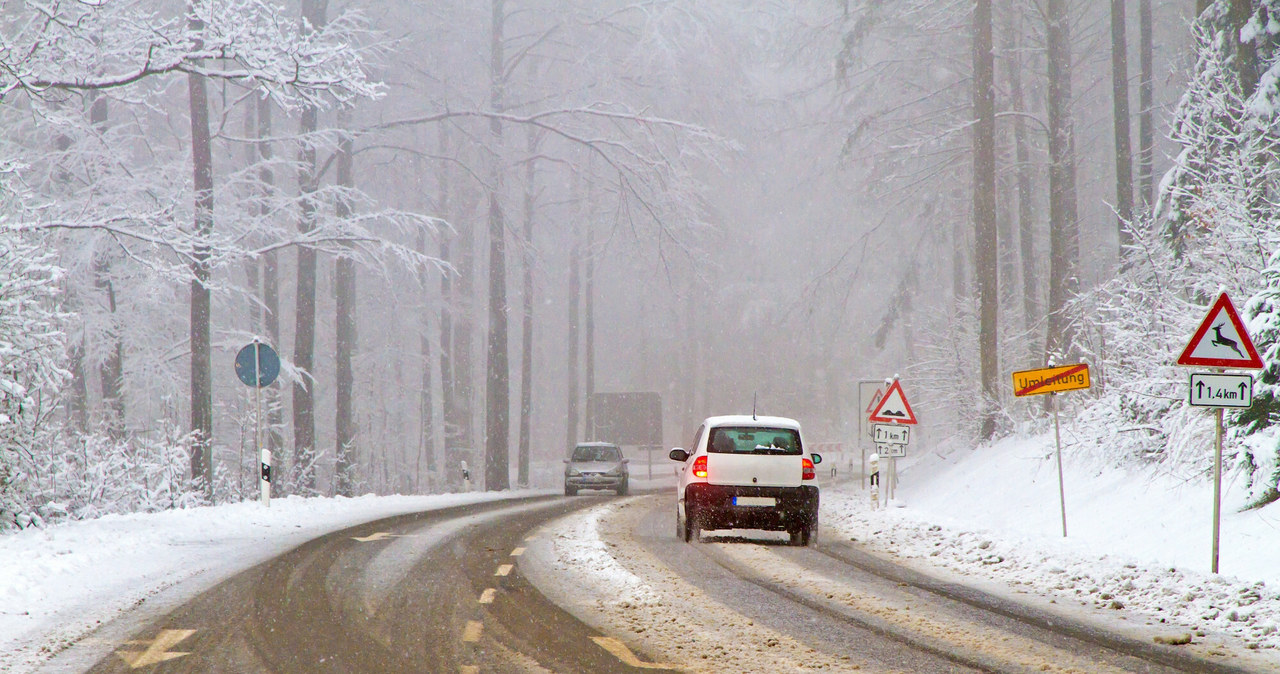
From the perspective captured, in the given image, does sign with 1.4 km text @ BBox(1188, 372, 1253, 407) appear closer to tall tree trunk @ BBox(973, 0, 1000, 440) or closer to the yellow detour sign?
the yellow detour sign

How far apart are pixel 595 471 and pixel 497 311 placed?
604 cm

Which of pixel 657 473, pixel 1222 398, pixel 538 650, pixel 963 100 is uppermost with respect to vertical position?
pixel 963 100

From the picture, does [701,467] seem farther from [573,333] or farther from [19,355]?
→ [573,333]

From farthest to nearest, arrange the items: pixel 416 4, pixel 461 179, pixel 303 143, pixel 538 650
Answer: pixel 461 179 < pixel 416 4 < pixel 303 143 < pixel 538 650

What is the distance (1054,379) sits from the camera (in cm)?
1373

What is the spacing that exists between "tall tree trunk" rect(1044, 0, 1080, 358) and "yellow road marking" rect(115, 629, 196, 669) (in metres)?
20.6

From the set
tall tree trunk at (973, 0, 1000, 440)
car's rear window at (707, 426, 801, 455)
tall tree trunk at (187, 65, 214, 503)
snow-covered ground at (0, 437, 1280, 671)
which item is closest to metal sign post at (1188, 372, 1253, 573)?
snow-covered ground at (0, 437, 1280, 671)

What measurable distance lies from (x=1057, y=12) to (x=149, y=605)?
2541 centimetres

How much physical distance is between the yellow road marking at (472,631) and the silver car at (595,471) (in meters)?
21.2

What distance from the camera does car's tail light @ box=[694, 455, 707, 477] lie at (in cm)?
1397

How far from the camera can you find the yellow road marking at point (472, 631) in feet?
24.3

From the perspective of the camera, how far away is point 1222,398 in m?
9.93

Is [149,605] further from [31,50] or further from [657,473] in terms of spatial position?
[657,473]

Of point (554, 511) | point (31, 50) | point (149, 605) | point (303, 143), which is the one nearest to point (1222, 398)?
point (149, 605)
